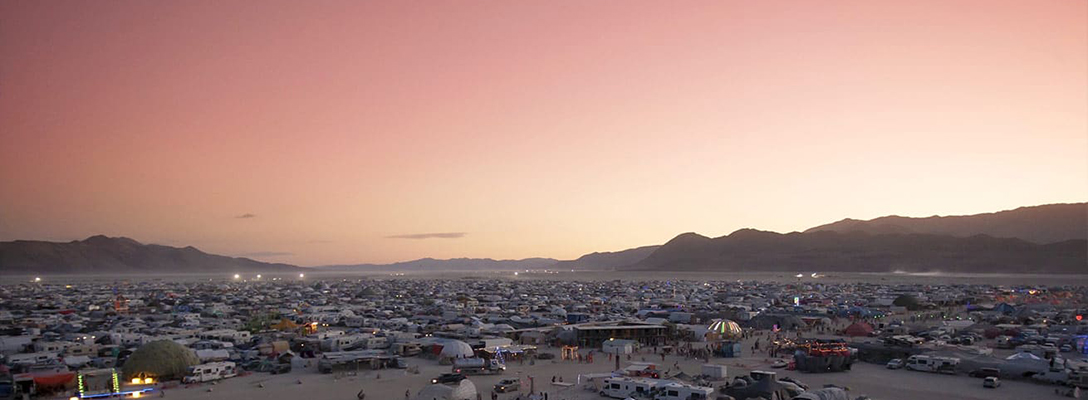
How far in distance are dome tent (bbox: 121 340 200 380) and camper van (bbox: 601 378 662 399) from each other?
13.6 m

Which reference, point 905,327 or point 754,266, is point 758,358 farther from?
point 754,266

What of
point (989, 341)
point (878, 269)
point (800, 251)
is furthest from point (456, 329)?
point (800, 251)

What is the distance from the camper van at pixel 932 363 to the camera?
24.4 metres

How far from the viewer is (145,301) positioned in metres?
60.4

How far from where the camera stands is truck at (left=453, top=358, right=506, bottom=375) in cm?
2497

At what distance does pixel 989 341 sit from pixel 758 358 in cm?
1212

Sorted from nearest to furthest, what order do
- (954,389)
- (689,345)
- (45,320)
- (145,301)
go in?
(954,389), (689,345), (45,320), (145,301)

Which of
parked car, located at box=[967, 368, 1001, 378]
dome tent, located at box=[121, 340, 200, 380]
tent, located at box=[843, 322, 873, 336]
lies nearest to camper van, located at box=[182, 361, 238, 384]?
dome tent, located at box=[121, 340, 200, 380]

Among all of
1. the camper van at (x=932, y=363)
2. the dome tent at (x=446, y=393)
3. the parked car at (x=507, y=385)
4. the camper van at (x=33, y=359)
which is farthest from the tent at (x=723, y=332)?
the camper van at (x=33, y=359)

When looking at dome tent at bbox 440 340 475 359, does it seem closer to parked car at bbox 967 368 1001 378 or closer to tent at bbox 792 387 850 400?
tent at bbox 792 387 850 400

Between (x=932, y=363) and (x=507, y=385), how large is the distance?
1420 centimetres

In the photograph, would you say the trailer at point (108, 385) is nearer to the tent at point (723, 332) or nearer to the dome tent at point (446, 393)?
the dome tent at point (446, 393)

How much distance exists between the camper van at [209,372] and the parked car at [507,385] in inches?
371

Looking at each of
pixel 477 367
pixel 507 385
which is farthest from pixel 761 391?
pixel 477 367
